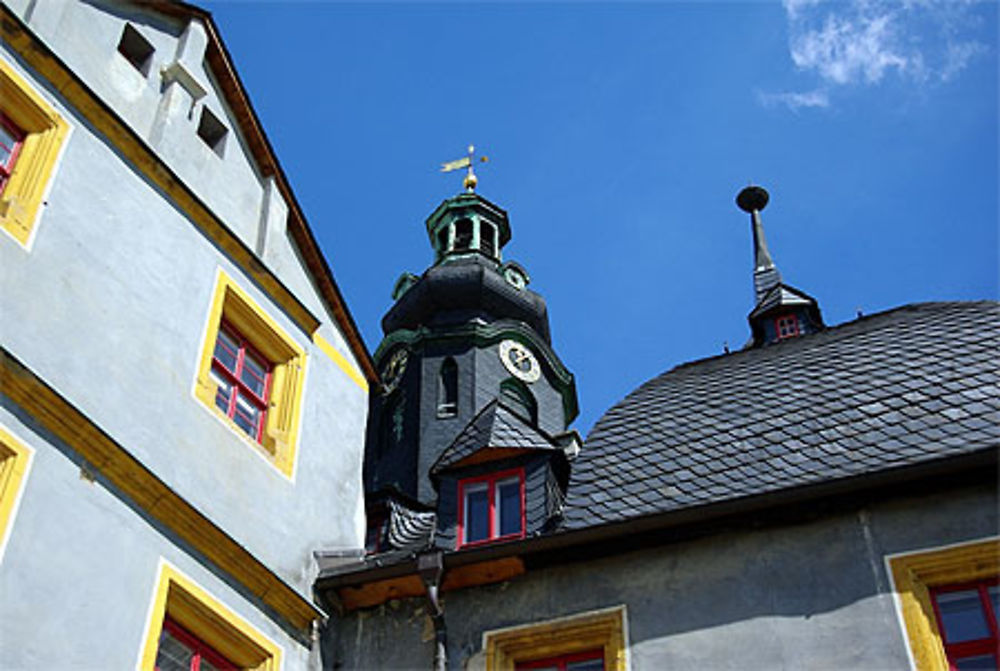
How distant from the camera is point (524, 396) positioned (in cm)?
2933

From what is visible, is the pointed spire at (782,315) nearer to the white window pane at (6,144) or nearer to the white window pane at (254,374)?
the white window pane at (254,374)

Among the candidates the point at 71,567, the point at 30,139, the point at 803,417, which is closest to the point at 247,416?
the point at 30,139

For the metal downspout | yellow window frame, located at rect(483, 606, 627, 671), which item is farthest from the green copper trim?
yellow window frame, located at rect(483, 606, 627, 671)

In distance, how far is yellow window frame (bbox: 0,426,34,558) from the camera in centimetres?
802

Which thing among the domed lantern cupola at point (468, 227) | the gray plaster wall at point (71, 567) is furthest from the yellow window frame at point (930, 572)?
the domed lantern cupola at point (468, 227)

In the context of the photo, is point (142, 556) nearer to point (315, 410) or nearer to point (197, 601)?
point (197, 601)

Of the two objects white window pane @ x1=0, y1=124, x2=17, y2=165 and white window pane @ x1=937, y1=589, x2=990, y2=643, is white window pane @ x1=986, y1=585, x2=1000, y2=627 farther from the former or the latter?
white window pane @ x1=0, y1=124, x2=17, y2=165

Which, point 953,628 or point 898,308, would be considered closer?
point 953,628

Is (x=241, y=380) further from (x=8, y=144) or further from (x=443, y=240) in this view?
(x=443, y=240)

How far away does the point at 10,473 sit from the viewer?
8.23 m

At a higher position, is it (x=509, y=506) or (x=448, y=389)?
(x=448, y=389)

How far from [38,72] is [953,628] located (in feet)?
26.8

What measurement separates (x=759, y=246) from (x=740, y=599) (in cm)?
1236

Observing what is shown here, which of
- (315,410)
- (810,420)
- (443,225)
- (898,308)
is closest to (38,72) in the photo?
(315,410)
